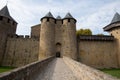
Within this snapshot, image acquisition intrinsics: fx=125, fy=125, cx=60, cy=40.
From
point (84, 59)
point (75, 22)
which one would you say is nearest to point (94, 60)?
point (84, 59)

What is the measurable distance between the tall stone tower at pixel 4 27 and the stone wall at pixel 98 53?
11838 mm

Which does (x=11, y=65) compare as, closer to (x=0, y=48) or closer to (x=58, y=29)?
(x=0, y=48)

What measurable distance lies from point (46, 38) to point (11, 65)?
6.70 metres

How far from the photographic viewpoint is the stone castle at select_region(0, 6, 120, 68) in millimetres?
19391

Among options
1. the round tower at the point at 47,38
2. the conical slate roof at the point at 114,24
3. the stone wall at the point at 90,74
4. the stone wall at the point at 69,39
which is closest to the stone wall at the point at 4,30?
the round tower at the point at 47,38

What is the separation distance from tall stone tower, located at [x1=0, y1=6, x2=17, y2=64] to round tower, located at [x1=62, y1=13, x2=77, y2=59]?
892 centimetres

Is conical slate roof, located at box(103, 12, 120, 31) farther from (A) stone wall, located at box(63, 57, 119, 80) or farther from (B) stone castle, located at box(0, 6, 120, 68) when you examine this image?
(A) stone wall, located at box(63, 57, 119, 80)

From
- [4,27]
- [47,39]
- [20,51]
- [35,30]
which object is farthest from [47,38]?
[4,27]

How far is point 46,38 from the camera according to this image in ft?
65.2

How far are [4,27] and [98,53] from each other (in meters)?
15.5

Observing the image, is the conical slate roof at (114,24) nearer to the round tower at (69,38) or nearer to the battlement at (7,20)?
the round tower at (69,38)

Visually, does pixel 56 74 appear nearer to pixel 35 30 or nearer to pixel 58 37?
pixel 58 37

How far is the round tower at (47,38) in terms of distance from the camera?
19250 mm

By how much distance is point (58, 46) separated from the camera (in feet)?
66.6
